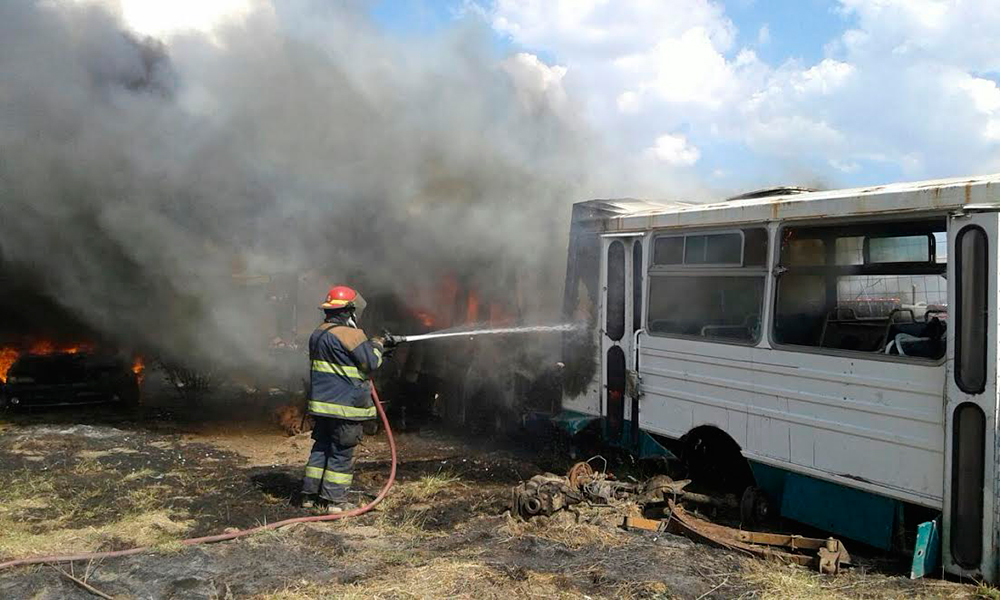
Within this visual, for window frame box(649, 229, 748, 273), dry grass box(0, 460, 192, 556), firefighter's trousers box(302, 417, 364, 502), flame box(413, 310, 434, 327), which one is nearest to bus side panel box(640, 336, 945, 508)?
window frame box(649, 229, 748, 273)

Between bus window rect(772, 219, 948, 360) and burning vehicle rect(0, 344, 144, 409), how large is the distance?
938cm

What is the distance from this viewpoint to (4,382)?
402 inches

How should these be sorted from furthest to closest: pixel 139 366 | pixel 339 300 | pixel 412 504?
pixel 139 366, pixel 339 300, pixel 412 504

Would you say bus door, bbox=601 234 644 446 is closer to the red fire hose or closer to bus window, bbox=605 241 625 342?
bus window, bbox=605 241 625 342

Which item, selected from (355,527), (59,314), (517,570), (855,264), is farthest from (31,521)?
(59,314)

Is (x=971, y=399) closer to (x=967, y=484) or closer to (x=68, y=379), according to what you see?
(x=967, y=484)

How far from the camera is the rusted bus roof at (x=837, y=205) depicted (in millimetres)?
3834

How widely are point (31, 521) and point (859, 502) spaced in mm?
5770

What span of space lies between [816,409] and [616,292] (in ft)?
6.64

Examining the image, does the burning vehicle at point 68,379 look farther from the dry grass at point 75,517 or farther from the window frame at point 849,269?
the window frame at point 849,269

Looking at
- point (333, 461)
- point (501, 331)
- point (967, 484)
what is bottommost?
point (333, 461)

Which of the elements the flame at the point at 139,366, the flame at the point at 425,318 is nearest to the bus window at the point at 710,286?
the flame at the point at 425,318

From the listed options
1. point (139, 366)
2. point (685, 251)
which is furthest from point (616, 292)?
point (139, 366)

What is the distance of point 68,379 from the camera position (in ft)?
33.6
